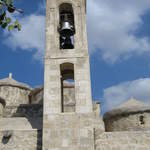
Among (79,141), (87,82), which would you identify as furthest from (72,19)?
(79,141)

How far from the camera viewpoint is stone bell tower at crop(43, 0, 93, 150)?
24.8 feet

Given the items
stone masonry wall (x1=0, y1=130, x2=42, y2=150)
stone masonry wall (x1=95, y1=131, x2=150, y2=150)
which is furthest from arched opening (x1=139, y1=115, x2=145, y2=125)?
stone masonry wall (x1=0, y1=130, x2=42, y2=150)

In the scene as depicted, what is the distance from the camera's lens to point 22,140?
25.7ft

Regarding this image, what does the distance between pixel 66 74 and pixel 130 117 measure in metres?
3.23

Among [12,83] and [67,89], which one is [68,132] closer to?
[67,89]

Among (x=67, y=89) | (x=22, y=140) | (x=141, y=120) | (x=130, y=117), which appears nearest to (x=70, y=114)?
(x=22, y=140)

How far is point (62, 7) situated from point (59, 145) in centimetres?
535

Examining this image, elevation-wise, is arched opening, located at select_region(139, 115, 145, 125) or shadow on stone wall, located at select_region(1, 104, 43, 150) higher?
shadow on stone wall, located at select_region(1, 104, 43, 150)

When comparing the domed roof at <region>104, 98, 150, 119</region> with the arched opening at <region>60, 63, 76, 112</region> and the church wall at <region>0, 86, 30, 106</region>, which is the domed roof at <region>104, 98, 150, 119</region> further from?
the church wall at <region>0, 86, 30, 106</region>

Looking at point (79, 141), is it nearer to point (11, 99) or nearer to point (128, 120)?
point (128, 120)

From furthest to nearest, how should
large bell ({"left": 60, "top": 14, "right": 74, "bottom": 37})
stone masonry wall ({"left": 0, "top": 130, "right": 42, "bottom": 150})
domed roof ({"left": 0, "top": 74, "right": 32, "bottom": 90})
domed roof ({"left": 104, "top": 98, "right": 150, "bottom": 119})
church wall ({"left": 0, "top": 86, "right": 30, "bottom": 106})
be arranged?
domed roof ({"left": 0, "top": 74, "right": 32, "bottom": 90}) → church wall ({"left": 0, "top": 86, "right": 30, "bottom": 106}) → domed roof ({"left": 104, "top": 98, "right": 150, "bottom": 119}) → large bell ({"left": 60, "top": 14, "right": 74, "bottom": 37}) → stone masonry wall ({"left": 0, "top": 130, "right": 42, "bottom": 150})

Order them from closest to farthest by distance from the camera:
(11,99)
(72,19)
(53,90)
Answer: (53,90), (72,19), (11,99)

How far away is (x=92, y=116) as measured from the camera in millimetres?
7758

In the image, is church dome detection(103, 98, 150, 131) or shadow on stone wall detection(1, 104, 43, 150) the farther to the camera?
church dome detection(103, 98, 150, 131)
